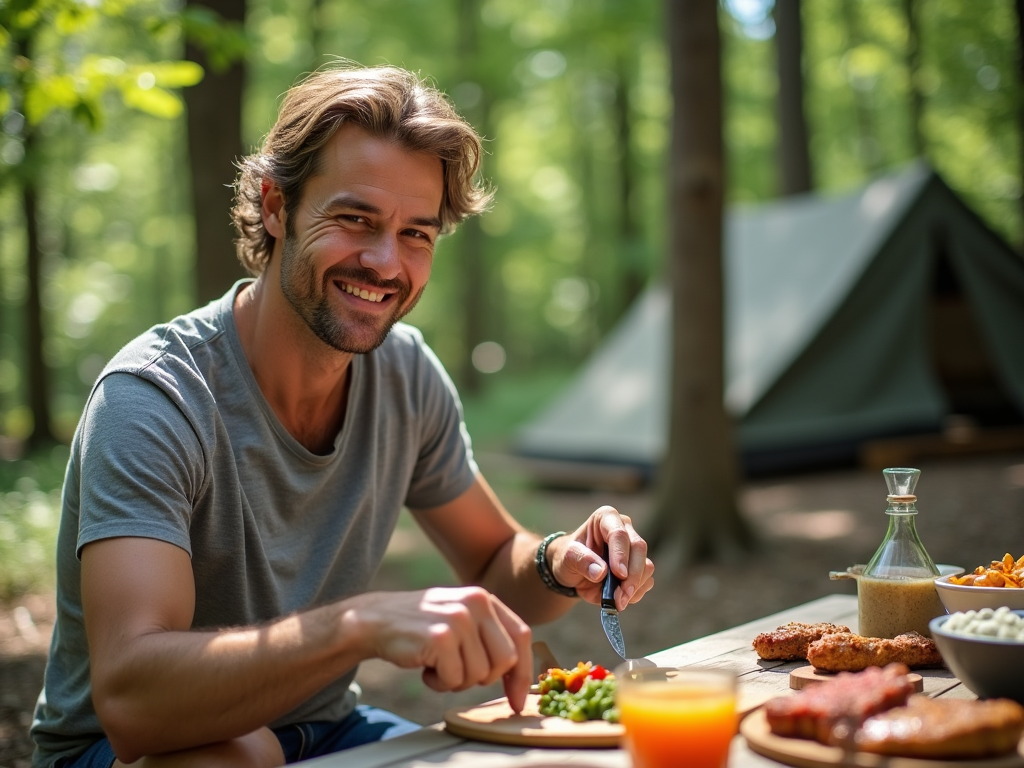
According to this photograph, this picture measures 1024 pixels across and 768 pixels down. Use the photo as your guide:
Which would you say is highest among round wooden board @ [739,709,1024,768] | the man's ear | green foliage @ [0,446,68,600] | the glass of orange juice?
the man's ear

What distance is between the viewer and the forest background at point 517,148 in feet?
37.4

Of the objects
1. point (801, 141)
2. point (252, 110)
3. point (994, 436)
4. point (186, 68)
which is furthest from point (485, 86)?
point (186, 68)

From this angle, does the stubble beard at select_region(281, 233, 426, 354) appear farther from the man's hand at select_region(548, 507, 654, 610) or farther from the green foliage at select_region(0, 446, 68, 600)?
the green foliage at select_region(0, 446, 68, 600)

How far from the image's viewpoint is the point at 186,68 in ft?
10.6

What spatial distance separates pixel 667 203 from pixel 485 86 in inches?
385

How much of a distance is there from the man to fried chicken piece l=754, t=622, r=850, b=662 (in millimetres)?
224

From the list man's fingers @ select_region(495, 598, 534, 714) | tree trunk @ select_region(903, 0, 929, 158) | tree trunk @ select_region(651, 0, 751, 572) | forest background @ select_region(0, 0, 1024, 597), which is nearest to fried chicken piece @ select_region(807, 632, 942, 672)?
man's fingers @ select_region(495, 598, 534, 714)

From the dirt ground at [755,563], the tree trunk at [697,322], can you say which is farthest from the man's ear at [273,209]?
the tree trunk at [697,322]

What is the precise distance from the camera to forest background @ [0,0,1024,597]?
449 inches

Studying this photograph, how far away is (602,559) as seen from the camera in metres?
1.85

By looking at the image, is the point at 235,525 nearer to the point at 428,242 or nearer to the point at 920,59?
the point at 428,242

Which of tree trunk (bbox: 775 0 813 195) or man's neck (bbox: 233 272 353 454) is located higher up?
tree trunk (bbox: 775 0 813 195)

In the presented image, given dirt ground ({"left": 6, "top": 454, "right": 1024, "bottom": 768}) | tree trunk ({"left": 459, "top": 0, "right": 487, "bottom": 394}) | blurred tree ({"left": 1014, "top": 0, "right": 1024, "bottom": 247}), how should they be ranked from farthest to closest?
tree trunk ({"left": 459, "top": 0, "right": 487, "bottom": 394}), blurred tree ({"left": 1014, "top": 0, "right": 1024, "bottom": 247}), dirt ground ({"left": 6, "top": 454, "right": 1024, "bottom": 768})

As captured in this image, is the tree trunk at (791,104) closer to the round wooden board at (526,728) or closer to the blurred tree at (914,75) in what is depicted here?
the blurred tree at (914,75)
